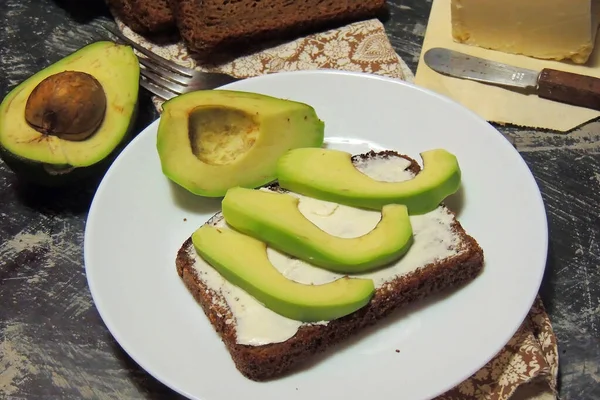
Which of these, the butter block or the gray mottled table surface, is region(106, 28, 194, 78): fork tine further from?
the butter block

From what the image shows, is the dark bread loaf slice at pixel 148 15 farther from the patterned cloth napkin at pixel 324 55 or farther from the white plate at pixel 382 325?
the white plate at pixel 382 325

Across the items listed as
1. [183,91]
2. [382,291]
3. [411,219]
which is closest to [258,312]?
[382,291]

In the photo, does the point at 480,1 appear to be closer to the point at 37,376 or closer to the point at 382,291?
the point at 382,291

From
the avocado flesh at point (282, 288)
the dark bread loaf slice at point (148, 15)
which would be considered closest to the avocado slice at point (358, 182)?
the avocado flesh at point (282, 288)

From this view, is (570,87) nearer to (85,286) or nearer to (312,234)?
(312,234)

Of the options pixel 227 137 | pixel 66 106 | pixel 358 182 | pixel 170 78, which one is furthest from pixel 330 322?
pixel 170 78

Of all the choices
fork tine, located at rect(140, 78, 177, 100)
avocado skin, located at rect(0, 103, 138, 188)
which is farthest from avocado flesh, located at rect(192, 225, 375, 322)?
fork tine, located at rect(140, 78, 177, 100)
